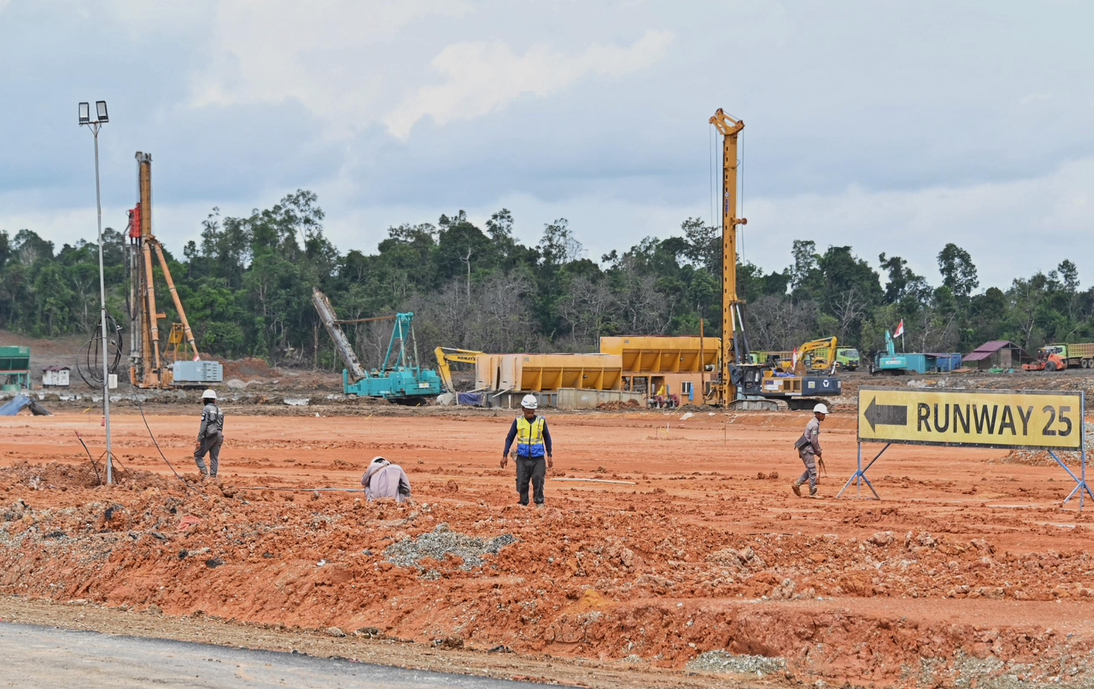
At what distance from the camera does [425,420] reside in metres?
44.9

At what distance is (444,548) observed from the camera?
1255 cm

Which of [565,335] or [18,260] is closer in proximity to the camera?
[565,335]

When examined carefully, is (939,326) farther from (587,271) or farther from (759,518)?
(759,518)

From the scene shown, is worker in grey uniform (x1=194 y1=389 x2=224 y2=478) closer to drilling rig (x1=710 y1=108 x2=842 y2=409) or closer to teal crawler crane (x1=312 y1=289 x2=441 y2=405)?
drilling rig (x1=710 y1=108 x2=842 y2=409)

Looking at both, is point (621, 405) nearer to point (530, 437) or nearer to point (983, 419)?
point (983, 419)

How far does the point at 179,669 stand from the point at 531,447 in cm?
668

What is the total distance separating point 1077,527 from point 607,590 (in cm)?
757

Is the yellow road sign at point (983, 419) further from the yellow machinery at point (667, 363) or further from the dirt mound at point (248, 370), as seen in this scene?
the dirt mound at point (248, 370)

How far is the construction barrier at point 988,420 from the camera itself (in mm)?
17219

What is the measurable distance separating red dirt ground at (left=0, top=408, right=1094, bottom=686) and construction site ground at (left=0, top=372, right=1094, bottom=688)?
0.03m

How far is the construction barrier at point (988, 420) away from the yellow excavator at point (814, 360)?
106ft

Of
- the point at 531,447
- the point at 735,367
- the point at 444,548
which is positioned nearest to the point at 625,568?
the point at 444,548

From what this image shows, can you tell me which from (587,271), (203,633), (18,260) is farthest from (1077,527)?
(18,260)

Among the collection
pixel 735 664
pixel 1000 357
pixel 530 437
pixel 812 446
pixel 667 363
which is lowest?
pixel 735 664
